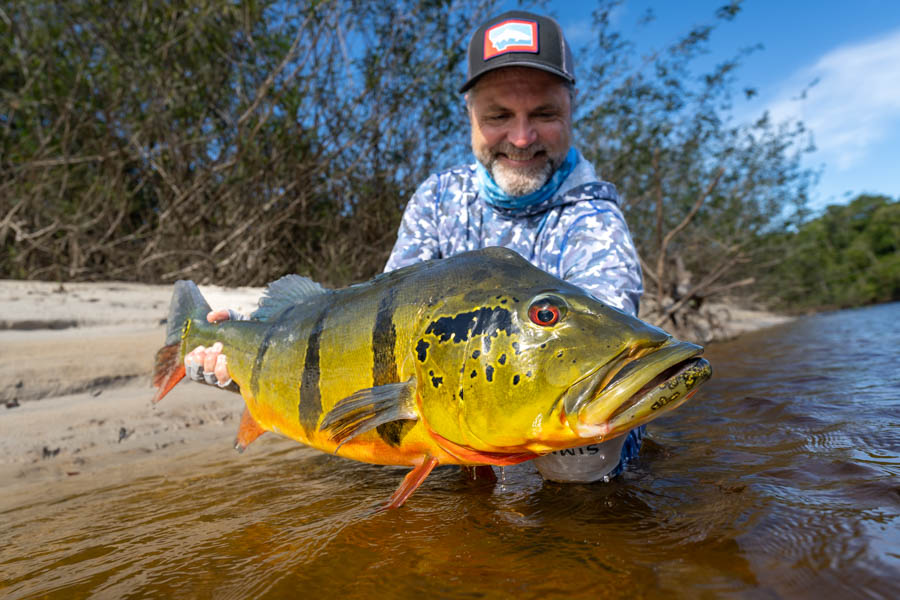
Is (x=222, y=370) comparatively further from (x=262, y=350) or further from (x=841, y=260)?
(x=841, y=260)

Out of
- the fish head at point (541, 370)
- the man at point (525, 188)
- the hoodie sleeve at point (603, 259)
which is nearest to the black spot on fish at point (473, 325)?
the fish head at point (541, 370)

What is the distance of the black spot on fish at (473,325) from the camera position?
1.53 meters

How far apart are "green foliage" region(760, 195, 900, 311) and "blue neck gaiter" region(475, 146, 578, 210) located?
18383mm

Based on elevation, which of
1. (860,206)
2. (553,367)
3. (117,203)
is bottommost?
(553,367)

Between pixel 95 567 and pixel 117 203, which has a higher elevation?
pixel 117 203

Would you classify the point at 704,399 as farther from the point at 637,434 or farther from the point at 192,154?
the point at 192,154

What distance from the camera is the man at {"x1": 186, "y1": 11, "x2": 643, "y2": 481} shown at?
8.79ft

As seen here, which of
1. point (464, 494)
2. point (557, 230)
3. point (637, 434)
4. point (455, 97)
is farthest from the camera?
point (455, 97)

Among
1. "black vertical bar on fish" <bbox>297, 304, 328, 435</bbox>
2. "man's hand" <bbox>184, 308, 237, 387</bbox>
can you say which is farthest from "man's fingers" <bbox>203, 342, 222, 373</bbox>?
"black vertical bar on fish" <bbox>297, 304, 328, 435</bbox>

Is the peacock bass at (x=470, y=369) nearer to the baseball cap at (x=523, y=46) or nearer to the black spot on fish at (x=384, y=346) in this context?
the black spot on fish at (x=384, y=346)

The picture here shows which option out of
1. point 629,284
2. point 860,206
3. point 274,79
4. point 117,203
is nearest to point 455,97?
point 274,79

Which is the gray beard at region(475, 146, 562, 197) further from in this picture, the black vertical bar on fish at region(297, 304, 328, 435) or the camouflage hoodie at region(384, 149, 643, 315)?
the black vertical bar on fish at region(297, 304, 328, 435)

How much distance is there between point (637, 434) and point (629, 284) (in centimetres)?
88

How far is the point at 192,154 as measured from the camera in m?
8.31
